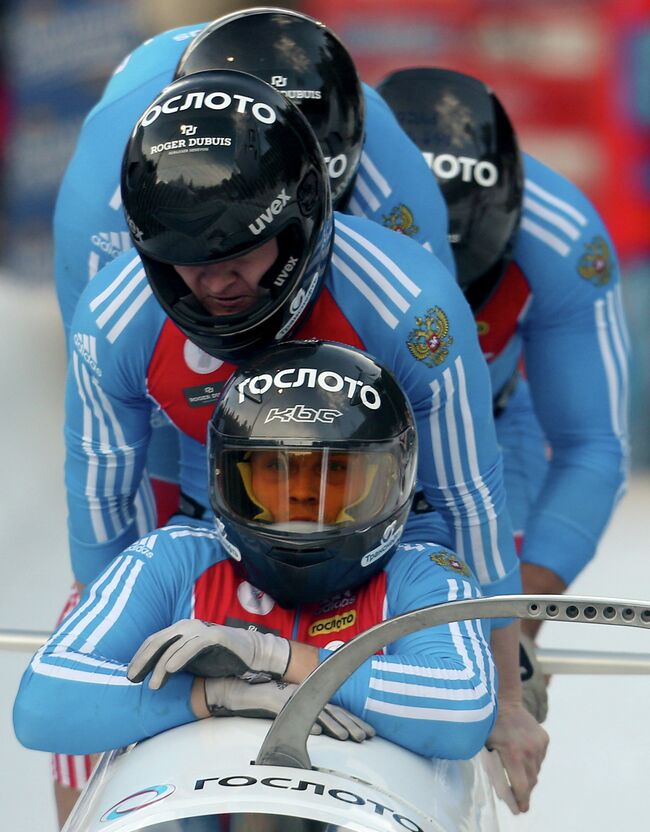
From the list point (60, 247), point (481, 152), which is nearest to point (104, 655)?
point (60, 247)

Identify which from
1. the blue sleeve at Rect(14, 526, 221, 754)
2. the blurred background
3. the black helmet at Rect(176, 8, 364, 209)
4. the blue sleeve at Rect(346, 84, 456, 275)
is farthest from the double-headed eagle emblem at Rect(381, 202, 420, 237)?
the blurred background

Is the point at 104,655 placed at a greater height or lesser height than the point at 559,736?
greater

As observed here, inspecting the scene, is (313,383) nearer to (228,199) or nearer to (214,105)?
(228,199)

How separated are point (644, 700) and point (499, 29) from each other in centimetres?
356

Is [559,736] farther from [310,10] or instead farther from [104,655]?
[310,10]

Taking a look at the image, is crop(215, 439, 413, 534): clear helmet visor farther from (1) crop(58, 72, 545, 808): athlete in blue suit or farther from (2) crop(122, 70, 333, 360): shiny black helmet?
(2) crop(122, 70, 333, 360): shiny black helmet

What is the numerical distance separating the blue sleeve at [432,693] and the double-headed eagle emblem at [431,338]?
1.52 feet

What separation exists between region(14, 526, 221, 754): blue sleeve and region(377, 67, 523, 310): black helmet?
1173 millimetres

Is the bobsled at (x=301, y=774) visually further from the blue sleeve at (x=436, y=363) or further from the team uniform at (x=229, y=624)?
the blue sleeve at (x=436, y=363)

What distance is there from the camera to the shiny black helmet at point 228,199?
218cm

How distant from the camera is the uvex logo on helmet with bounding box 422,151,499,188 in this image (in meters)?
3.18

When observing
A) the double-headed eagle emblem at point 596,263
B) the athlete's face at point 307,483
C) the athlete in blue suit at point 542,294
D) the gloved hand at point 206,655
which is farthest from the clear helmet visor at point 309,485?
the double-headed eagle emblem at point 596,263

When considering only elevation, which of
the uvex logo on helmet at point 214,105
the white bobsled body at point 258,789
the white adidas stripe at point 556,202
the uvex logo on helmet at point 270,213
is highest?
the uvex logo on helmet at point 214,105

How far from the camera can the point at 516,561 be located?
2.70 m
